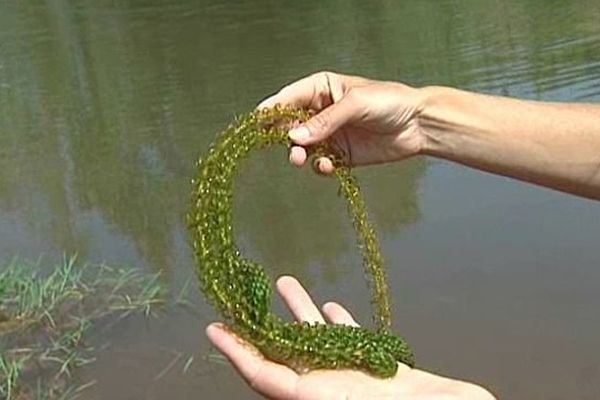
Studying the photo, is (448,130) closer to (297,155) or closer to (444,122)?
(444,122)

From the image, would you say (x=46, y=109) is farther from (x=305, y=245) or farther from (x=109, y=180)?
(x=305, y=245)

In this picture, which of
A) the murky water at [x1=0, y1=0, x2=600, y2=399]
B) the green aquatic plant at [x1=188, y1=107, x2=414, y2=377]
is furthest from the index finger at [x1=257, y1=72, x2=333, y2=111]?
the murky water at [x1=0, y1=0, x2=600, y2=399]

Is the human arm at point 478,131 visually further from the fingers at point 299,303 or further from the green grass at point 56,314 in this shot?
the green grass at point 56,314

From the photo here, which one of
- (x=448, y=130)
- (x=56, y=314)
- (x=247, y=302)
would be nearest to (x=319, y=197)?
(x=56, y=314)

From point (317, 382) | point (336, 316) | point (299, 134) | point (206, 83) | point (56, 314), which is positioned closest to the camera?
point (317, 382)

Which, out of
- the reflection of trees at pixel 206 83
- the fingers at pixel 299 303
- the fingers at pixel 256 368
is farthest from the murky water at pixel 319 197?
the fingers at pixel 256 368

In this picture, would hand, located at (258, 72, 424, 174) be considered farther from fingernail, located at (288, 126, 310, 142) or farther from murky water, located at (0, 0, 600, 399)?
murky water, located at (0, 0, 600, 399)
